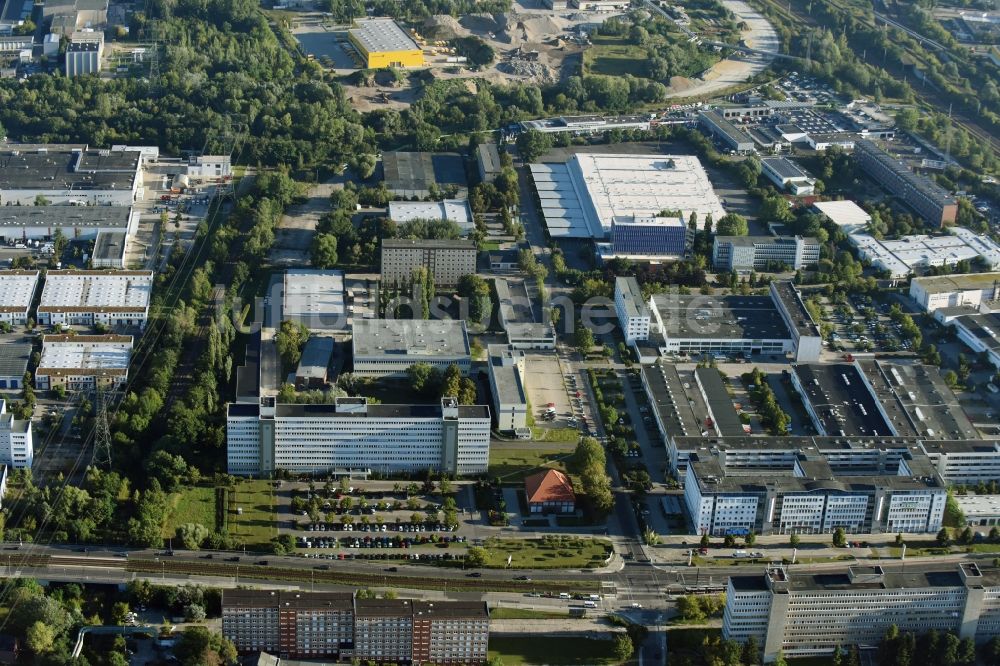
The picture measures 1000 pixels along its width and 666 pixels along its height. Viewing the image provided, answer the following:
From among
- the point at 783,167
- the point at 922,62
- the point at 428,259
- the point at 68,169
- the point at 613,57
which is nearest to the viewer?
the point at 428,259

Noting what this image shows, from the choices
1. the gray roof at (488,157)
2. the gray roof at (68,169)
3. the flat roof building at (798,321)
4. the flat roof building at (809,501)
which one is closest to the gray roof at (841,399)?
the flat roof building at (798,321)

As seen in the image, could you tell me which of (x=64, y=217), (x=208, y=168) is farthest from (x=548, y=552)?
(x=208, y=168)

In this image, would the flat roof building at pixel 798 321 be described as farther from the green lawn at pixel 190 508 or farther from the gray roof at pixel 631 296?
the green lawn at pixel 190 508

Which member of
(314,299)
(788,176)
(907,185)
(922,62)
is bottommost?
(922,62)

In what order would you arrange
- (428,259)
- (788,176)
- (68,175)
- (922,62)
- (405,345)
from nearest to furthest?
(405,345) < (428,259) < (68,175) < (788,176) < (922,62)

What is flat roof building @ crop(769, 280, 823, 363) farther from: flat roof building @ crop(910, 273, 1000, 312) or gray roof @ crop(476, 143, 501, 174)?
gray roof @ crop(476, 143, 501, 174)

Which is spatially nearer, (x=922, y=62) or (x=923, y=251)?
(x=923, y=251)

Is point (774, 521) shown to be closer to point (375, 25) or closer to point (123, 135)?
point (123, 135)

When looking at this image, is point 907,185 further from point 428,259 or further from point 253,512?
point 253,512
